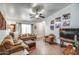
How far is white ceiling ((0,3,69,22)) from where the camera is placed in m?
2.71

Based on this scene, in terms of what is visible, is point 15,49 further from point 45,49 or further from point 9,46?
point 45,49

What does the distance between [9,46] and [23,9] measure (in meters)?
0.71

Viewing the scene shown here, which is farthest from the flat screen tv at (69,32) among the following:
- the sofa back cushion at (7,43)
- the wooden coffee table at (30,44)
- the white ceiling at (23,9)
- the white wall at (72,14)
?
the sofa back cushion at (7,43)

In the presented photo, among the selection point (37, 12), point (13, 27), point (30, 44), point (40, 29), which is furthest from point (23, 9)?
point (30, 44)

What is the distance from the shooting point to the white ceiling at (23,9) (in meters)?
2.71

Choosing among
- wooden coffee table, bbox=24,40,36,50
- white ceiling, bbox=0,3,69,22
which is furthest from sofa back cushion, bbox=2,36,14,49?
white ceiling, bbox=0,3,69,22

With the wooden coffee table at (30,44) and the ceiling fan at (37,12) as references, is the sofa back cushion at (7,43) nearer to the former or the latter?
the wooden coffee table at (30,44)

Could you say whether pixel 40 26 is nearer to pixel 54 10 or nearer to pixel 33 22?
pixel 33 22

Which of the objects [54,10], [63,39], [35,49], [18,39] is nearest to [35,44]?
[35,49]

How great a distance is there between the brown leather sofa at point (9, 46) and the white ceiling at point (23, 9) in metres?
0.39

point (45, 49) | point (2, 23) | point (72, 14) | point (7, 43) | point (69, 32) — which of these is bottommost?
point (45, 49)

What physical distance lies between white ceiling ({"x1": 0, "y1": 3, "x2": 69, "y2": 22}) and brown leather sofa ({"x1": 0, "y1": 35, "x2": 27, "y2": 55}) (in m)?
0.39

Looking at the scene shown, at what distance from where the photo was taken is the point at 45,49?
2758 millimetres
